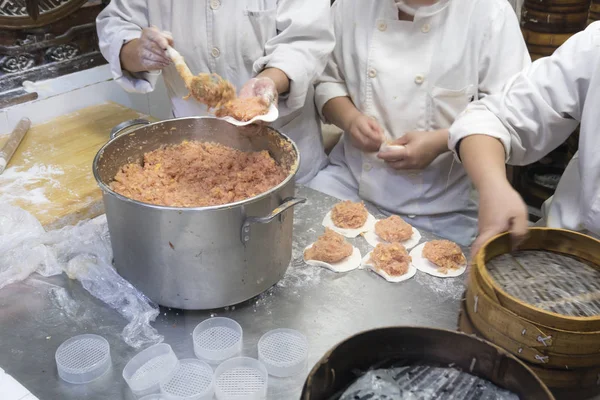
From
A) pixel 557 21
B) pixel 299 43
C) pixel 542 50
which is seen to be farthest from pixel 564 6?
pixel 299 43

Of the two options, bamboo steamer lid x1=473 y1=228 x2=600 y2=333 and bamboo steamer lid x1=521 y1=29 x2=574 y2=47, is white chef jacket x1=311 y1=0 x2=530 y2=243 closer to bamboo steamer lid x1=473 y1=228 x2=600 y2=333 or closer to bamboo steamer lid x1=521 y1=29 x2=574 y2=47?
bamboo steamer lid x1=521 y1=29 x2=574 y2=47

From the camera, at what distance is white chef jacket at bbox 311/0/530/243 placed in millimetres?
1596

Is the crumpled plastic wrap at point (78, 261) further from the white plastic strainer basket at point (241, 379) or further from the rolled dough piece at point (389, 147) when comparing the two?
the rolled dough piece at point (389, 147)

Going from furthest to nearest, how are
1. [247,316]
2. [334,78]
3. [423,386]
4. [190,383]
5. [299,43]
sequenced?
[334,78] < [299,43] < [247,316] < [190,383] < [423,386]

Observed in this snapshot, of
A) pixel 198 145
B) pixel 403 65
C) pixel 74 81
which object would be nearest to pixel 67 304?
pixel 198 145

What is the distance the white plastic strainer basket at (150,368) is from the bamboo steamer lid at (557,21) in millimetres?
1984

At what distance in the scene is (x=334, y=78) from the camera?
183 centimetres

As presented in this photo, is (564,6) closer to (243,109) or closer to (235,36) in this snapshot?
(235,36)

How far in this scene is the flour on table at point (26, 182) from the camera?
5.26 feet

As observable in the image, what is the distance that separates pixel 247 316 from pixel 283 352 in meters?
0.15

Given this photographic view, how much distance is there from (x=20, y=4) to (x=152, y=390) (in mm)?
1693

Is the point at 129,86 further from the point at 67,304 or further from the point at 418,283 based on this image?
the point at 418,283

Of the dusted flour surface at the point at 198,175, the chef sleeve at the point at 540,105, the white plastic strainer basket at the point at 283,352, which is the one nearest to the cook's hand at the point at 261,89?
the dusted flour surface at the point at 198,175

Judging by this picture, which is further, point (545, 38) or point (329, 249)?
point (545, 38)
